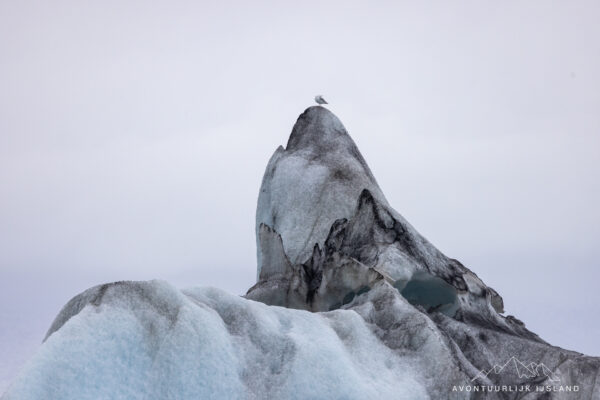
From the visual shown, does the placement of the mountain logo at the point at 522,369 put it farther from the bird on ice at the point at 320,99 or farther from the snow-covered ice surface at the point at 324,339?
the bird on ice at the point at 320,99

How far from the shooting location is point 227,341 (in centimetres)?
1499

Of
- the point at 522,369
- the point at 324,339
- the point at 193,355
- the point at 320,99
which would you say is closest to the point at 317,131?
the point at 320,99

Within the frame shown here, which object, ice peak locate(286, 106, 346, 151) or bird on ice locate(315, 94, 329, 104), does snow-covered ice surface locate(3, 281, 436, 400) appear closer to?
ice peak locate(286, 106, 346, 151)

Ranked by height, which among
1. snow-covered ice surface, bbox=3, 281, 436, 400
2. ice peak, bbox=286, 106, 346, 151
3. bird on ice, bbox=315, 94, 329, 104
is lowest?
snow-covered ice surface, bbox=3, 281, 436, 400

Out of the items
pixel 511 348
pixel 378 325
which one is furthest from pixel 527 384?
pixel 378 325

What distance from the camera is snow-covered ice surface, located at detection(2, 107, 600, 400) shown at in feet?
46.0

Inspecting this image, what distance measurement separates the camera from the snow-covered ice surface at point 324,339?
1402 cm

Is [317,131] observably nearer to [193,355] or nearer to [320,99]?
[320,99]

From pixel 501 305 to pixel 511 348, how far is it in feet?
22.1

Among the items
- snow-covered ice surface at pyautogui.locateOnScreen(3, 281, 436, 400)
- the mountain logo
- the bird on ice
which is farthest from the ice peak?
snow-covered ice surface at pyautogui.locateOnScreen(3, 281, 436, 400)

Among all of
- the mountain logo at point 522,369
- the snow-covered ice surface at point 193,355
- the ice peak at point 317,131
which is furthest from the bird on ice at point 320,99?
the snow-covered ice surface at point 193,355

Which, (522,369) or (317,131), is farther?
(317,131)

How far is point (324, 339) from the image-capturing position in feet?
51.9

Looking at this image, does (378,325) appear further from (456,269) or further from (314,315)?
(456,269)
